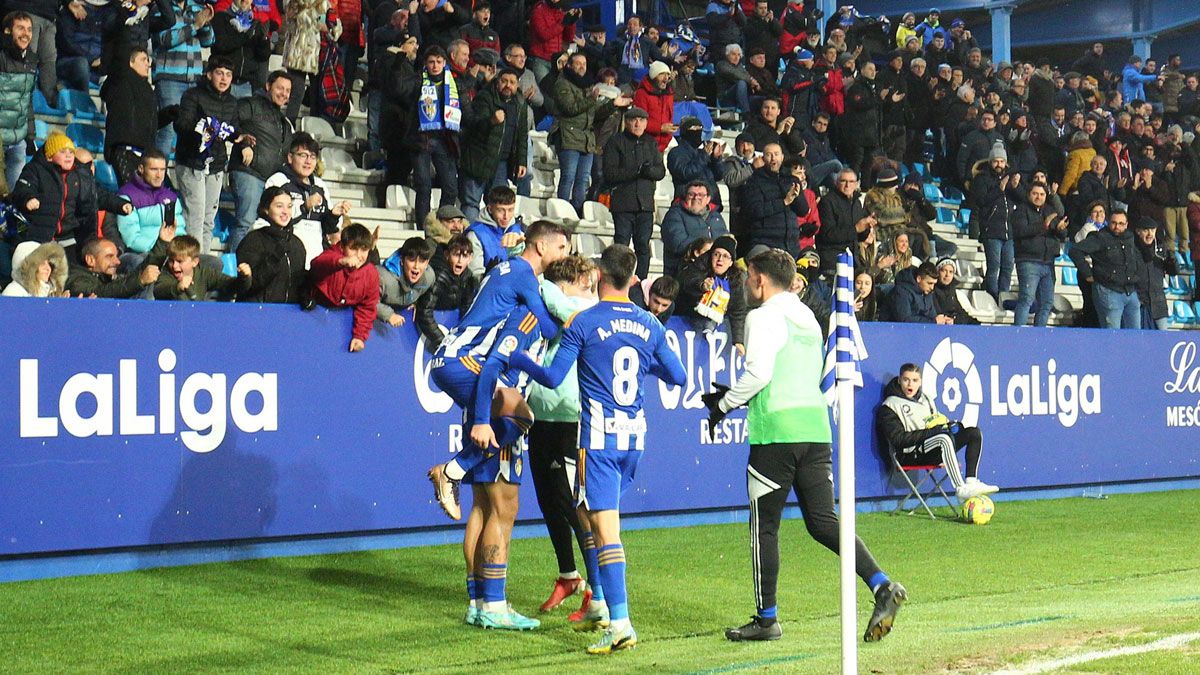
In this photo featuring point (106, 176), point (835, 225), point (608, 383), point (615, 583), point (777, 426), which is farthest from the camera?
point (835, 225)

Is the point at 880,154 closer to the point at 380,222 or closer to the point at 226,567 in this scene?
the point at 380,222

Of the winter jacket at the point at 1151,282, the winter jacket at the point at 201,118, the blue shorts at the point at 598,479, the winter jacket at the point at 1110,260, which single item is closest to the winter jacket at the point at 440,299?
the winter jacket at the point at 201,118

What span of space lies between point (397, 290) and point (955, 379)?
21.9 feet

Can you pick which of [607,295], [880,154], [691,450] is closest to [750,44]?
[880,154]

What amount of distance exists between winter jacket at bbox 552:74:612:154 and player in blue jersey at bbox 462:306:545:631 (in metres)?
8.51

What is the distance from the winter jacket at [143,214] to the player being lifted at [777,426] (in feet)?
20.7

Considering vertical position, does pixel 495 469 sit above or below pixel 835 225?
below

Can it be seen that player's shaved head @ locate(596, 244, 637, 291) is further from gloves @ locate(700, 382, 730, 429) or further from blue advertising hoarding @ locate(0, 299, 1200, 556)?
blue advertising hoarding @ locate(0, 299, 1200, 556)

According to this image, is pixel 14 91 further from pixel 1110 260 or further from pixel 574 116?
pixel 1110 260

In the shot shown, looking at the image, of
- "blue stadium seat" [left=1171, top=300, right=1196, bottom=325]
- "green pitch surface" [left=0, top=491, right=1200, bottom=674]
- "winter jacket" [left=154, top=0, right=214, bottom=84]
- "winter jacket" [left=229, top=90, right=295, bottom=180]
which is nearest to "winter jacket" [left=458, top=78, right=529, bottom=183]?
"winter jacket" [left=229, top=90, right=295, bottom=180]

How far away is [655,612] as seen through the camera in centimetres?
932

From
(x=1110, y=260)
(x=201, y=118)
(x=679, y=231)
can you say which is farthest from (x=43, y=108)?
(x=1110, y=260)

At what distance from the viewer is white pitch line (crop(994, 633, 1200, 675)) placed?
7.09m

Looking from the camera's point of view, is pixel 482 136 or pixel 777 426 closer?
pixel 777 426
